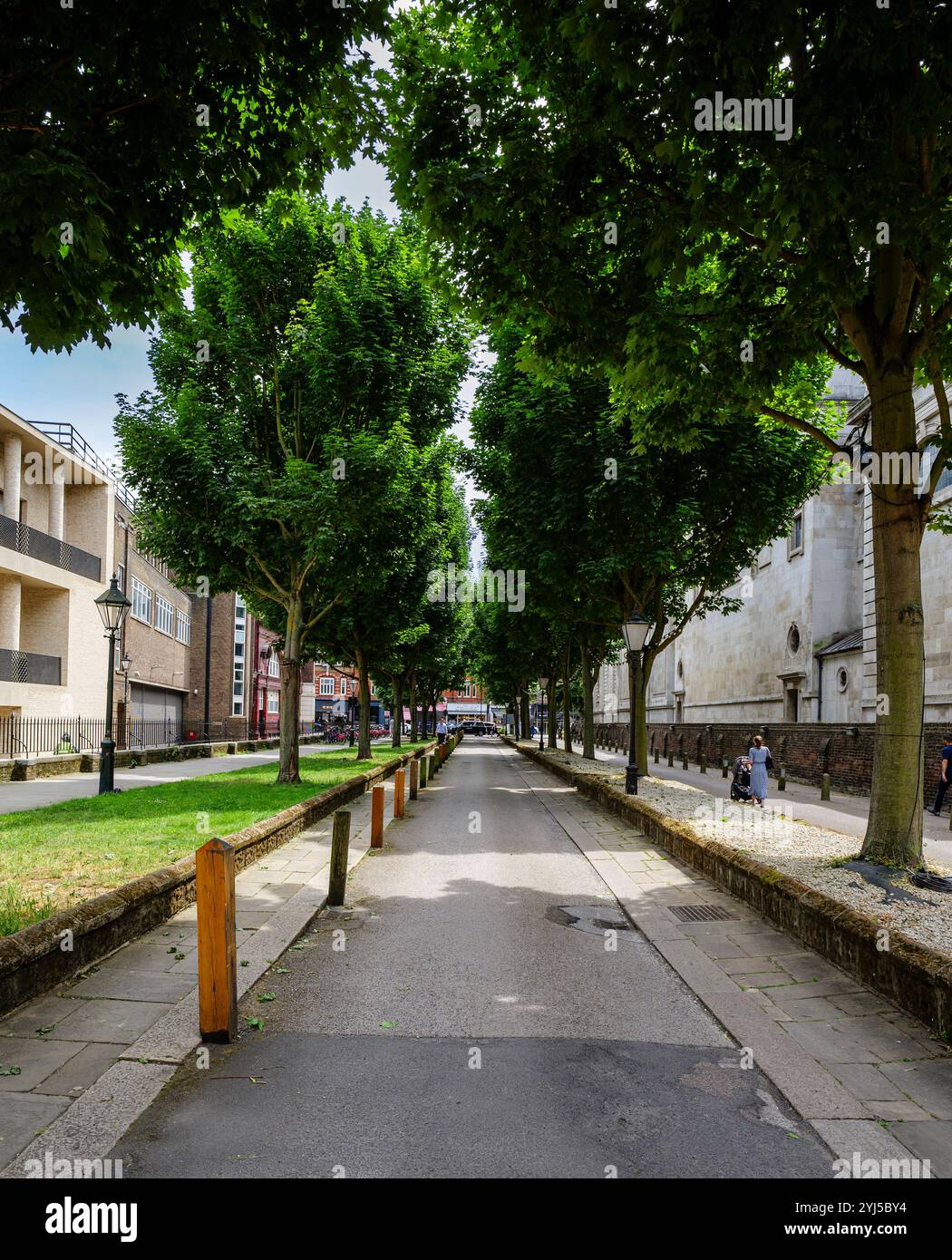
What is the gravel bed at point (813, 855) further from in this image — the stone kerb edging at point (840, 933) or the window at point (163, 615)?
the window at point (163, 615)

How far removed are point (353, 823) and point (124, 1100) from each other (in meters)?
10.1

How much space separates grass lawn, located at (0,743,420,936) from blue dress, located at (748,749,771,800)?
28.8 feet

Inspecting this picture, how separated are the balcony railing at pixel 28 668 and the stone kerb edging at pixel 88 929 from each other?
729 inches

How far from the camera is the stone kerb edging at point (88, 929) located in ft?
16.4

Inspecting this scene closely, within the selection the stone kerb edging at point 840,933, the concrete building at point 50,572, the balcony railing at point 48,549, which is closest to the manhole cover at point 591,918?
the stone kerb edging at point 840,933

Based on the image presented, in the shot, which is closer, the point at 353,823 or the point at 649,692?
the point at 353,823

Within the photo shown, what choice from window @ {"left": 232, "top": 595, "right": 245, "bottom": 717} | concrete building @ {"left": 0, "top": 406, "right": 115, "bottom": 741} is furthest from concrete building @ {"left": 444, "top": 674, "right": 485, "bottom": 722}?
concrete building @ {"left": 0, "top": 406, "right": 115, "bottom": 741}

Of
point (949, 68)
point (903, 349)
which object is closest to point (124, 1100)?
point (949, 68)

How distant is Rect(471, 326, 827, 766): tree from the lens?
17562 mm

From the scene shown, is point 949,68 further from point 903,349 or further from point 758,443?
point 758,443

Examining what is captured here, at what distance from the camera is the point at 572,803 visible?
18500 millimetres

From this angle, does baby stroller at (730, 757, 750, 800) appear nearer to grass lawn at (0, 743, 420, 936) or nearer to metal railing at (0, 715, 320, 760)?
grass lawn at (0, 743, 420, 936)
